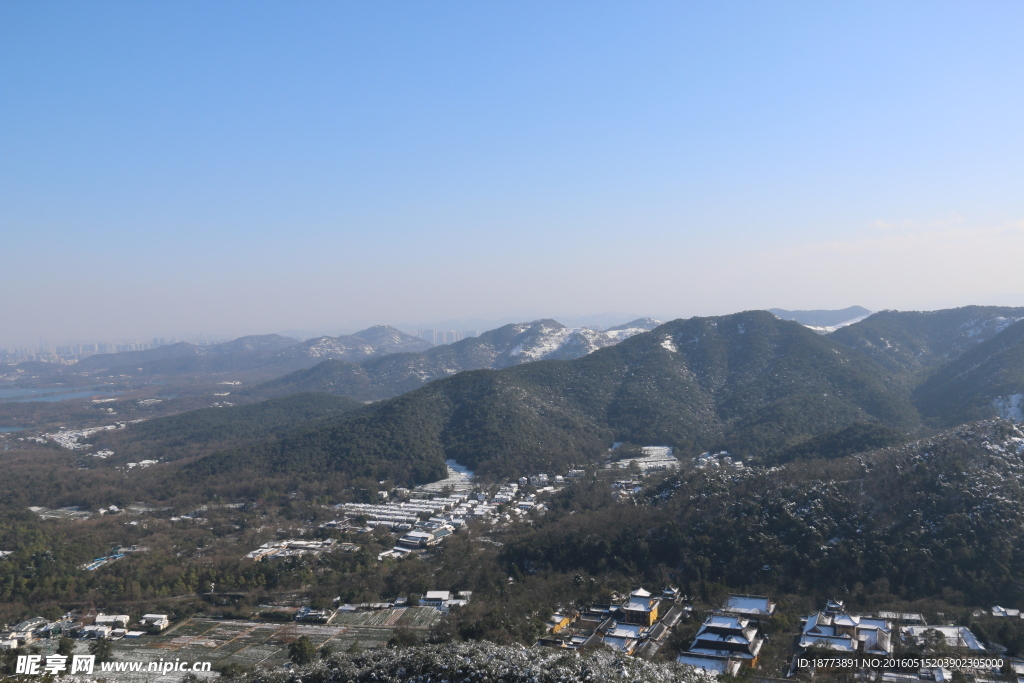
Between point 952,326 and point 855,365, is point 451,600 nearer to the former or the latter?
point 855,365

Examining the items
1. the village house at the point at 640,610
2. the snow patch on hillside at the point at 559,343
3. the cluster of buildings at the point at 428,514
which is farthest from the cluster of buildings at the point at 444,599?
the snow patch on hillside at the point at 559,343

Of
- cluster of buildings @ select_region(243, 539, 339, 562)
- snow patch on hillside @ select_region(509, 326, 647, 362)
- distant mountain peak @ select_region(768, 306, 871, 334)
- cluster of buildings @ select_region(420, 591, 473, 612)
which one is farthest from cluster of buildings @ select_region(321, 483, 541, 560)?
distant mountain peak @ select_region(768, 306, 871, 334)

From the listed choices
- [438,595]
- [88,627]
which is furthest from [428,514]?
[88,627]

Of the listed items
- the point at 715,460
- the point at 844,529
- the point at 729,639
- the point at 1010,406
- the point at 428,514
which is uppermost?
the point at 1010,406

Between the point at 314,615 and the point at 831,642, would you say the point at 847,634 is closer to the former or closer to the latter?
the point at 831,642

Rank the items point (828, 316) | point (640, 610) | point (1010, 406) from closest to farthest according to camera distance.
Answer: point (640, 610) → point (1010, 406) → point (828, 316)

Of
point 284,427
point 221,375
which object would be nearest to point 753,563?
point 284,427

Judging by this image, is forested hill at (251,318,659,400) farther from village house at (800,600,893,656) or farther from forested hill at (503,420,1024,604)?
village house at (800,600,893,656)
